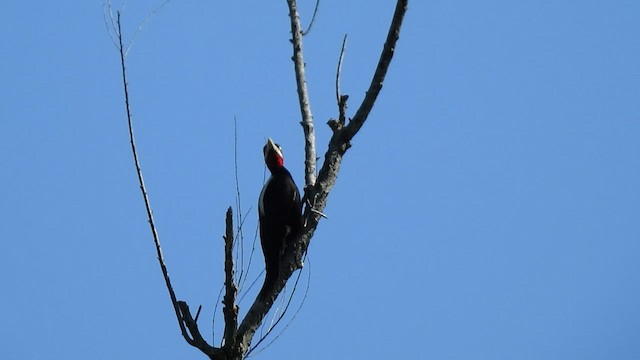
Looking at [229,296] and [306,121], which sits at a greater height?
[306,121]

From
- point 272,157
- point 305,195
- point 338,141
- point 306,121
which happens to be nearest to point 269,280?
point 305,195

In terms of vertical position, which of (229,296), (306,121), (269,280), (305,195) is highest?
(306,121)

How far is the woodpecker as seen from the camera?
6.03m

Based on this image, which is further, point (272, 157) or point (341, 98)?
point (272, 157)

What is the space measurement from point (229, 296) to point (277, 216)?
154 cm

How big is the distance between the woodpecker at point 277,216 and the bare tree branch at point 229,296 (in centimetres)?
85

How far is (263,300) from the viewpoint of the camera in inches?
205

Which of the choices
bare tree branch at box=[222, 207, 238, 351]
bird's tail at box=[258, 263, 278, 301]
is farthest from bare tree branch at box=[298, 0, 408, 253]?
bare tree branch at box=[222, 207, 238, 351]

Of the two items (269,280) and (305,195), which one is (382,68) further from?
(269,280)

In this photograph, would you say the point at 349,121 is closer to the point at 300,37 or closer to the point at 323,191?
the point at 323,191

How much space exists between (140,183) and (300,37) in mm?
1963

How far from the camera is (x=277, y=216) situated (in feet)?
20.4

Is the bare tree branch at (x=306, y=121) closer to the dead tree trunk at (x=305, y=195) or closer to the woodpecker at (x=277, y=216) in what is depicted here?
the dead tree trunk at (x=305, y=195)

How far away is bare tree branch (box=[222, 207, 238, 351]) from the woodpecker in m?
0.85
